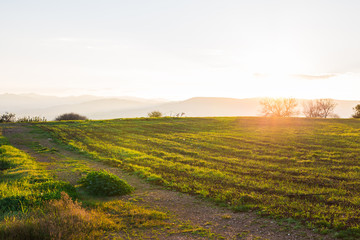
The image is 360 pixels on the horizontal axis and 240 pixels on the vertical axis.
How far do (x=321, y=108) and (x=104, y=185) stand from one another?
258 feet

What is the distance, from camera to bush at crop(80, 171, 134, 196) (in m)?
10.1

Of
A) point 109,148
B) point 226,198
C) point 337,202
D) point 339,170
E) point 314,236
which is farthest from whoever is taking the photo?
point 109,148

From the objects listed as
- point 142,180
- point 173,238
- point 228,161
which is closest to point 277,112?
point 228,161

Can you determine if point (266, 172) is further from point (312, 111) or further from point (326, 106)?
point (312, 111)

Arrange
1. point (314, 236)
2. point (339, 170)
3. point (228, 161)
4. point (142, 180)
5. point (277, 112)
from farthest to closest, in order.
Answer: point (277, 112) → point (228, 161) → point (339, 170) → point (142, 180) → point (314, 236)

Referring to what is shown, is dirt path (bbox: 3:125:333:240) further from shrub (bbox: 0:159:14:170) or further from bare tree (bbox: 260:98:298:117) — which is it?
bare tree (bbox: 260:98:298:117)

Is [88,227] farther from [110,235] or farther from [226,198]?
[226,198]

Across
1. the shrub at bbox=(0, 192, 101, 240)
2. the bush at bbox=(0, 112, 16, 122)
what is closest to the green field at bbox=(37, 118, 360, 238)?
the shrub at bbox=(0, 192, 101, 240)

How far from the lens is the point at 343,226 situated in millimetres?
6930

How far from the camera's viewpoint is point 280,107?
2773 inches

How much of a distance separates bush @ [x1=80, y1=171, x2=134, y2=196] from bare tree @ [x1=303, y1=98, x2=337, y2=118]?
76051 millimetres

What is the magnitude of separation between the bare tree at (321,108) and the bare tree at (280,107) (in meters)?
7.37

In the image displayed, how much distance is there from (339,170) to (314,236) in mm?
8359

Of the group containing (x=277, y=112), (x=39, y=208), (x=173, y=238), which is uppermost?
(x=277, y=112)
